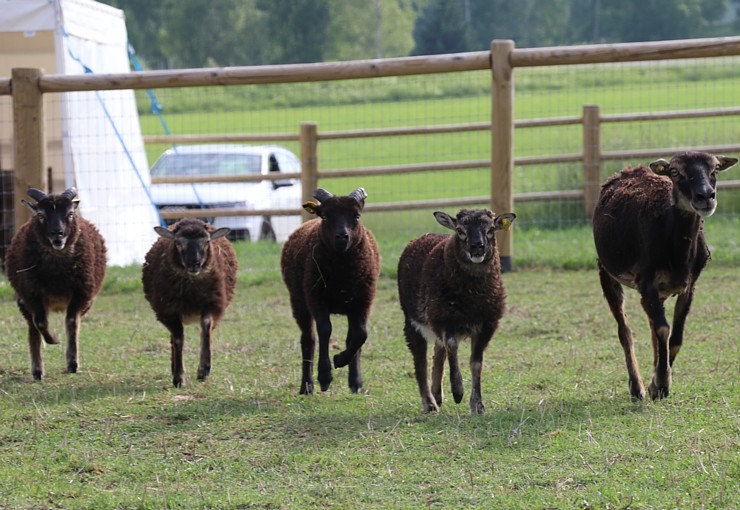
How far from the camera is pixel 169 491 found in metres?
5.83

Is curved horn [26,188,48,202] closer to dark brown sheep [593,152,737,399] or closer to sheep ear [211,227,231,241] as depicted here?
sheep ear [211,227,231,241]

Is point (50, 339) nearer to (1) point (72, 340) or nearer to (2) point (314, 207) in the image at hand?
(1) point (72, 340)

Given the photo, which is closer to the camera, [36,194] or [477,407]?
[477,407]


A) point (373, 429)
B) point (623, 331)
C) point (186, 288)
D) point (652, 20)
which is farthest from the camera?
point (652, 20)

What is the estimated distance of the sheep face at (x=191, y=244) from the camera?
8.43 metres

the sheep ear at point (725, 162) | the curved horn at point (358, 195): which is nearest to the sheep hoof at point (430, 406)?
the curved horn at point (358, 195)

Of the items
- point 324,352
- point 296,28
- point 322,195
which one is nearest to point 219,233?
point 322,195

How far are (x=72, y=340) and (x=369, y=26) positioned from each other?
7185 centimetres

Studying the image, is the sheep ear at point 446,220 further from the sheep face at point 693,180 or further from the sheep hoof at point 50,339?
the sheep hoof at point 50,339

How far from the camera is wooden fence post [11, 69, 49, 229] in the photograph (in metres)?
12.6

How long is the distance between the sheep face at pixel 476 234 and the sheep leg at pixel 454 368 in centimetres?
54

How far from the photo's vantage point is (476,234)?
730 centimetres

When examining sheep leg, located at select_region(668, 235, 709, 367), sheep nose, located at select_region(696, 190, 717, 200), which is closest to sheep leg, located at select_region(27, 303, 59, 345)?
sheep leg, located at select_region(668, 235, 709, 367)

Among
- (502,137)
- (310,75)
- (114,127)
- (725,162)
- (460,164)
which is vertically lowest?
(725,162)
